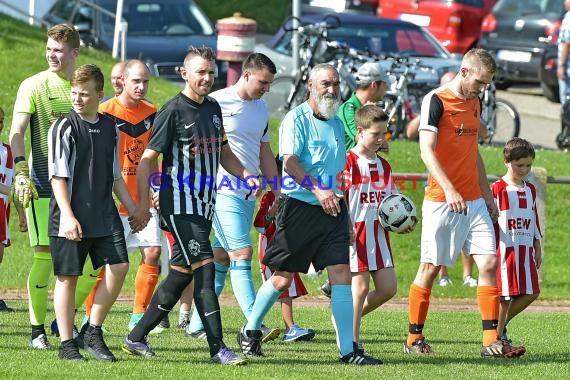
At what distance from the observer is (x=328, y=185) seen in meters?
9.36

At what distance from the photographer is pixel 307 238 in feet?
30.8

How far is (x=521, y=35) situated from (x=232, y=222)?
16.6 metres

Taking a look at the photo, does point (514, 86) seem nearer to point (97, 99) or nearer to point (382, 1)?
point (382, 1)

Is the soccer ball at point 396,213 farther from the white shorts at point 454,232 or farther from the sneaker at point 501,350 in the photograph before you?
the sneaker at point 501,350

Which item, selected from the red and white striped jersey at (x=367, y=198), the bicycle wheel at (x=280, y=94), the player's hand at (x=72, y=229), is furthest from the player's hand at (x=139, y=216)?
the bicycle wheel at (x=280, y=94)

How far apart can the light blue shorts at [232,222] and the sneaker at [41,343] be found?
4.55 ft

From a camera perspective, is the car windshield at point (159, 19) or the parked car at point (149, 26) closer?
the parked car at point (149, 26)

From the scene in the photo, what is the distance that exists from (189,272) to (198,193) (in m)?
0.53

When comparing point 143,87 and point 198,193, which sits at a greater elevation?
point 143,87

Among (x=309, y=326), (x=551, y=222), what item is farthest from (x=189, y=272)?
(x=551, y=222)

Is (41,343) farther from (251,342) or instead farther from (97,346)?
(251,342)

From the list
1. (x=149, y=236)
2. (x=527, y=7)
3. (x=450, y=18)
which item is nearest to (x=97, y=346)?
(x=149, y=236)

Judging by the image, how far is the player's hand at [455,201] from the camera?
959cm

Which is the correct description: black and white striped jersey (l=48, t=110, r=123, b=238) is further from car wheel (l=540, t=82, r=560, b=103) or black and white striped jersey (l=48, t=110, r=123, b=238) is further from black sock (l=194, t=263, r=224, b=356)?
car wheel (l=540, t=82, r=560, b=103)
